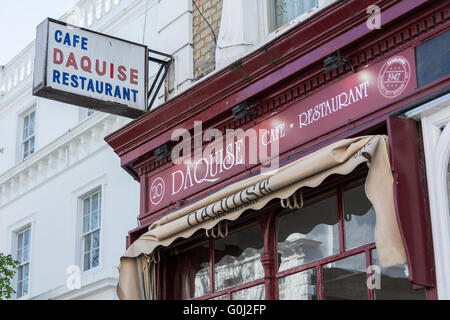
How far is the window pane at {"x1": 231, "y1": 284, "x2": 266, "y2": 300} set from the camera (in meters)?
11.6

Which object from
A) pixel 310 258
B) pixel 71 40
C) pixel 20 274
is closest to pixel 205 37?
pixel 71 40

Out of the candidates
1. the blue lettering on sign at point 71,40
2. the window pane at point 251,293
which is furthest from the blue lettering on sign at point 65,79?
the window pane at point 251,293

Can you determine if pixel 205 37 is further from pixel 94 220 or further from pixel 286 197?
pixel 286 197

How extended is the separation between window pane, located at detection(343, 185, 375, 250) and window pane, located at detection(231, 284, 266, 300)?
152cm

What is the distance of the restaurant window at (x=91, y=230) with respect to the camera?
618 inches

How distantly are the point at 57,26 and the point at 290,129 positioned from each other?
4069mm

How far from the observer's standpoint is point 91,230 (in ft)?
52.1

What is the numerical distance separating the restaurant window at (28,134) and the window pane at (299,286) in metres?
8.60

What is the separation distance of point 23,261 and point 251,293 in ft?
23.5

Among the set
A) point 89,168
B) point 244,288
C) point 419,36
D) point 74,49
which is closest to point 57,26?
point 74,49

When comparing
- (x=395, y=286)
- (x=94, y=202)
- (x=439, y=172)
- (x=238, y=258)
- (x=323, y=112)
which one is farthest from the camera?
(x=94, y=202)

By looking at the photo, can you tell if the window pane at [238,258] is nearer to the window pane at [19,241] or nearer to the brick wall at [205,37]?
the brick wall at [205,37]

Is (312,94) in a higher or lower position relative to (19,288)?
higher
